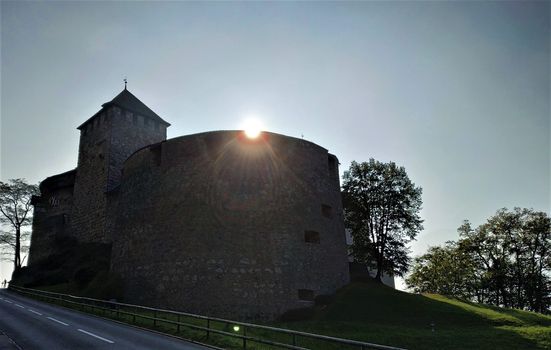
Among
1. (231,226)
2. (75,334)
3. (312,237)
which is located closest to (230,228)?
(231,226)

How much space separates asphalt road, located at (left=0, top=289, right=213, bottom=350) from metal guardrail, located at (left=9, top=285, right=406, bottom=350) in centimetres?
79

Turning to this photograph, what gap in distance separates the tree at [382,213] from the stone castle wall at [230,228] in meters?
8.62

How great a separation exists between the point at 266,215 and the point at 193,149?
541cm

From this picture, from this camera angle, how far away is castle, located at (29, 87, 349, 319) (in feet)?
64.2

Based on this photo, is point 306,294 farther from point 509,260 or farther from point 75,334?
point 509,260

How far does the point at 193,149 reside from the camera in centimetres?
2239

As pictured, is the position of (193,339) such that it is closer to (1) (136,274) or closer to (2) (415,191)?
(1) (136,274)

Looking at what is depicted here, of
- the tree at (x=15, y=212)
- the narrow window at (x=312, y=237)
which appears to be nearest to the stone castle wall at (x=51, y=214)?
the tree at (x=15, y=212)

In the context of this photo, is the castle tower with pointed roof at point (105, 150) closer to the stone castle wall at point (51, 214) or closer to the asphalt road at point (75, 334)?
the stone castle wall at point (51, 214)

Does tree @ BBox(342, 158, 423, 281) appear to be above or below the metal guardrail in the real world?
above

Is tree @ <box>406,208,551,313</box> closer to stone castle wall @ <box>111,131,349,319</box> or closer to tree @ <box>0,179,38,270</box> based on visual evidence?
stone castle wall @ <box>111,131,349,319</box>

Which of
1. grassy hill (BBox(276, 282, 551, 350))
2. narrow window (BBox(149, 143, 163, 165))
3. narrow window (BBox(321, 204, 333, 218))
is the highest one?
narrow window (BBox(149, 143, 163, 165))

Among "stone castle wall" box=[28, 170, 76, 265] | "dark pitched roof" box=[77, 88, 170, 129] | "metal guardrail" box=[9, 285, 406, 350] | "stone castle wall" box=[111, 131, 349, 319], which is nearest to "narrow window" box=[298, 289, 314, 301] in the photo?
"stone castle wall" box=[111, 131, 349, 319]

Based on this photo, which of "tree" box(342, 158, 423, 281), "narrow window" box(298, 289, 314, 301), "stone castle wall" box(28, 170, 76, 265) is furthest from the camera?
"stone castle wall" box(28, 170, 76, 265)
